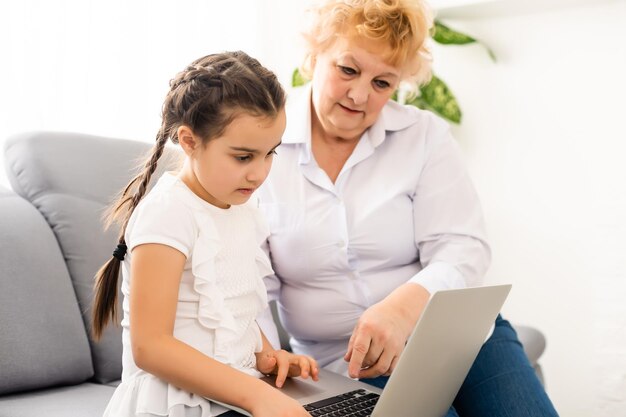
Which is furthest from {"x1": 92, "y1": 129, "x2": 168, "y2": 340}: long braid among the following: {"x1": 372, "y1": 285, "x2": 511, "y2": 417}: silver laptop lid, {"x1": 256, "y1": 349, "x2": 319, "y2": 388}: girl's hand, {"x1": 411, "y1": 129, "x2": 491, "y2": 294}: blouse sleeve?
{"x1": 411, "y1": 129, "x2": 491, "y2": 294}: blouse sleeve

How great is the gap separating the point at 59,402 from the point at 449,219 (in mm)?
835

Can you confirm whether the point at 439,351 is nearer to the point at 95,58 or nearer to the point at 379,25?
the point at 379,25

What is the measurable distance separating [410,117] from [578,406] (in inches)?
57.2

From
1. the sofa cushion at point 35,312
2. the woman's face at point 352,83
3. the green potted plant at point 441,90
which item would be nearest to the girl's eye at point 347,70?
the woman's face at point 352,83

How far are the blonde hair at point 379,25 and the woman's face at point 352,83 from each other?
0.02m

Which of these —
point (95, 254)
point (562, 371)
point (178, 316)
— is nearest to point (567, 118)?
point (562, 371)

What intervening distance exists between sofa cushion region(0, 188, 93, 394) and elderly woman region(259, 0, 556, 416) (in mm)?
418

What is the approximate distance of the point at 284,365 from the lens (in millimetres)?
1204

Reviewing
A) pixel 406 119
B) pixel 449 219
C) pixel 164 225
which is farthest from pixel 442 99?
pixel 164 225

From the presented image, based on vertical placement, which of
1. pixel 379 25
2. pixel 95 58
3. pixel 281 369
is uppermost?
pixel 379 25

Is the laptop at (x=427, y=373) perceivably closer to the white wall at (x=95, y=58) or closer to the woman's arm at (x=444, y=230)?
the woman's arm at (x=444, y=230)

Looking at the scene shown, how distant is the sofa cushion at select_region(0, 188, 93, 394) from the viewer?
1.44m

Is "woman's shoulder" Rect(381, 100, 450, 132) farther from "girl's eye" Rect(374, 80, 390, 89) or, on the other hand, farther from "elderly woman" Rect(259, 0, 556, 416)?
"girl's eye" Rect(374, 80, 390, 89)

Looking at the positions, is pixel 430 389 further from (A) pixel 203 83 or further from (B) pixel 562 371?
(B) pixel 562 371
